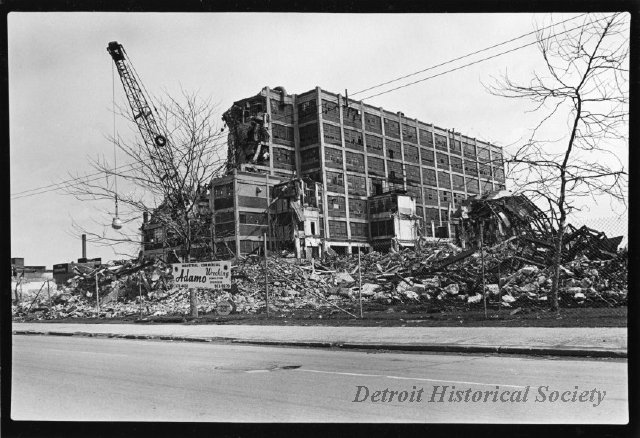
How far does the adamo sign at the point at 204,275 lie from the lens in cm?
2047

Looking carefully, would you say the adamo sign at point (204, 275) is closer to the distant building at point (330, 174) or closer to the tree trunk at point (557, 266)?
the tree trunk at point (557, 266)

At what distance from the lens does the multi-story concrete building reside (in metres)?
66.6

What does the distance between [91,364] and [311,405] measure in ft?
20.7

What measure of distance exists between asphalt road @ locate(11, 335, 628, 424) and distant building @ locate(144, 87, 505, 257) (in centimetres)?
5132

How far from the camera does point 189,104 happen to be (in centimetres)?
2472

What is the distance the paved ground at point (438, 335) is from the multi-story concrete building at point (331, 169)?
146 feet

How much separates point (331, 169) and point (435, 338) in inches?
2342

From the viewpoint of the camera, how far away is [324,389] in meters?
7.96

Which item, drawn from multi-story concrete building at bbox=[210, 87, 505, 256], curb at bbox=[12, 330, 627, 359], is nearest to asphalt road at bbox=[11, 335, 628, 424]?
curb at bbox=[12, 330, 627, 359]

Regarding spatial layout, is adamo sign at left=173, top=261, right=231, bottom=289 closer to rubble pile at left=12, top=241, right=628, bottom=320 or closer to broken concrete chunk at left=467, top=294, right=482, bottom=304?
rubble pile at left=12, top=241, right=628, bottom=320

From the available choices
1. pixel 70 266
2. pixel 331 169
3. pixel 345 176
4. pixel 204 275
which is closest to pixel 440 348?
pixel 204 275

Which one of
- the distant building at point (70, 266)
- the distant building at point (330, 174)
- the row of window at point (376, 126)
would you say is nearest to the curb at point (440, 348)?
the distant building at point (70, 266)

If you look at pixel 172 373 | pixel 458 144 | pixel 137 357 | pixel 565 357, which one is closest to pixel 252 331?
pixel 137 357
